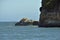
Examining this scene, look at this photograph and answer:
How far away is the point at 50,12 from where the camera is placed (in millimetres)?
89500

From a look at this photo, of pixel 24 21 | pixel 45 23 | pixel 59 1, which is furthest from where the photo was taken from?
pixel 24 21

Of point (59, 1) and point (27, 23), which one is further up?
point (59, 1)

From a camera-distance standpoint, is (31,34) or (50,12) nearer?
(31,34)

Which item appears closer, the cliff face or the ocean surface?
the ocean surface

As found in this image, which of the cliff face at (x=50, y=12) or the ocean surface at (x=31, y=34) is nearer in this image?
the ocean surface at (x=31, y=34)

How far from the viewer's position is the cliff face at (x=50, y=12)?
288ft

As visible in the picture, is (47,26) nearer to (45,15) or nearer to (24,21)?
(45,15)

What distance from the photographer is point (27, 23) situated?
425 ft

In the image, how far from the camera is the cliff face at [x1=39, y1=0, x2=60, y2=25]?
87769mm

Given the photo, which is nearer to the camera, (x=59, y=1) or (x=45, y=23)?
(x=45, y=23)

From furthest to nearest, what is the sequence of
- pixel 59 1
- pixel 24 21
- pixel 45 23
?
pixel 24 21 < pixel 59 1 < pixel 45 23

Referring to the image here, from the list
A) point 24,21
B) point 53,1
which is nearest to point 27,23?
point 24,21

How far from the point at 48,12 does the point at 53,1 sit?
510cm

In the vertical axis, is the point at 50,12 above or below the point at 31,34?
above
